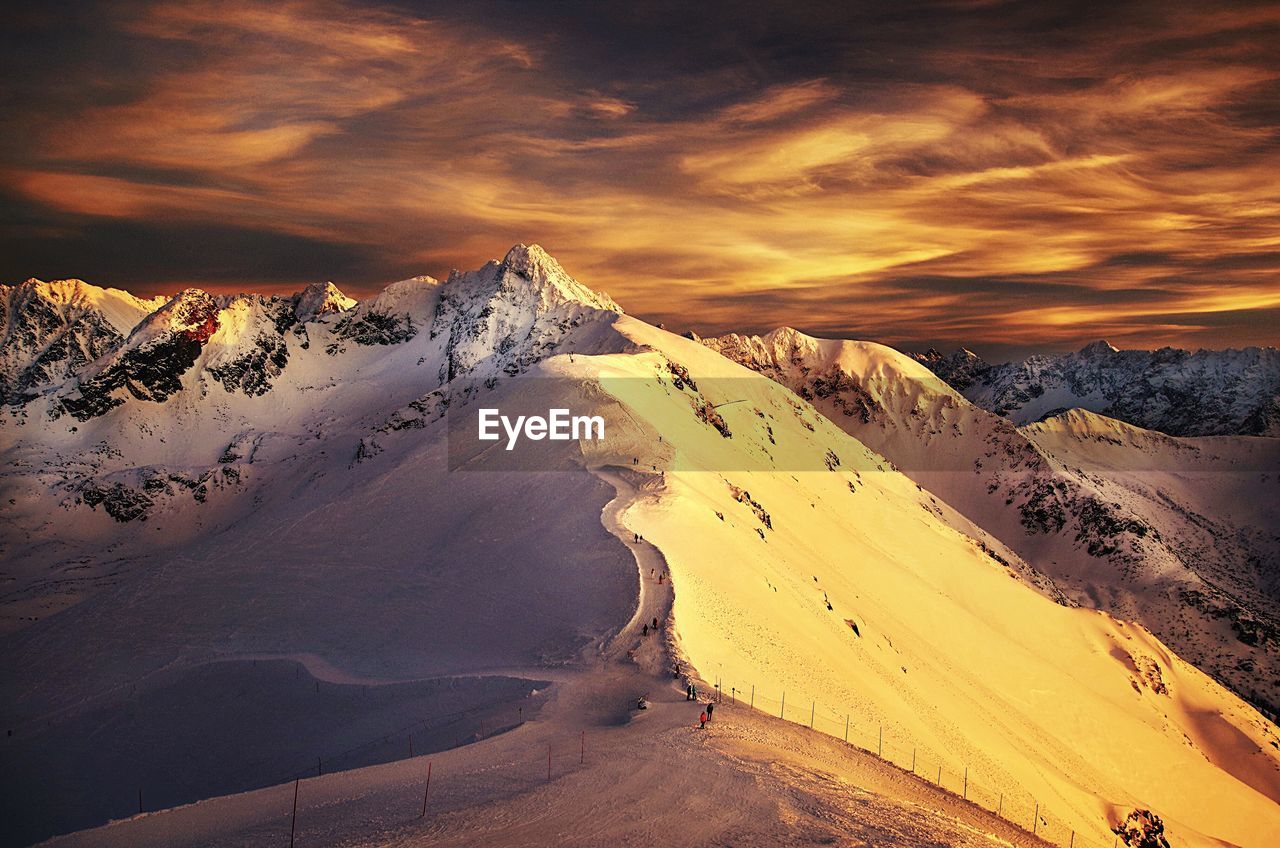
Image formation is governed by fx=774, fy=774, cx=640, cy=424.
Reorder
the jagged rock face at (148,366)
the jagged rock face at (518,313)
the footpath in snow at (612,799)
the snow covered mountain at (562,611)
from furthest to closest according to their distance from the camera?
the jagged rock face at (148,366) < the jagged rock face at (518,313) < the snow covered mountain at (562,611) < the footpath in snow at (612,799)

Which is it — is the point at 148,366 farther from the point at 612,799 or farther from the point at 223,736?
the point at 612,799

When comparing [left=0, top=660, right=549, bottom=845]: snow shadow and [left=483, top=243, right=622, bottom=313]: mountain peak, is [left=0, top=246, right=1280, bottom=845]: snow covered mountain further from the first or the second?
[left=483, top=243, right=622, bottom=313]: mountain peak

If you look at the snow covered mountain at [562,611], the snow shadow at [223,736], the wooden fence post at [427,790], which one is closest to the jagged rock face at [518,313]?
the snow covered mountain at [562,611]

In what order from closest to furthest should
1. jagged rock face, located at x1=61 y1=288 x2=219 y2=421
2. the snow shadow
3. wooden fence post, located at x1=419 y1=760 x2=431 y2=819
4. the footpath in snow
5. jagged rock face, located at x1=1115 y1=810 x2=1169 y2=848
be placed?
the footpath in snow → wooden fence post, located at x1=419 y1=760 x2=431 y2=819 → the snow shadow → jagged rock face, located at x1=1115 y1=810 x2=1169 y2=848 → jagged rock face, located at x1=61 y1=288 x2=219 y2=421

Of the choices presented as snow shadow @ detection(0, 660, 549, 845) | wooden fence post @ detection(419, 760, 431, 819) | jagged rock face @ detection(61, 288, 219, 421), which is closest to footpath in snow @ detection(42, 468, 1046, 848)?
wooden fence post @ detection(419, 760, 431, 819)

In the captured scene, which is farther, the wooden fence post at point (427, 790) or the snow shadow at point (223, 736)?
the snow shadow at point (223, 736)

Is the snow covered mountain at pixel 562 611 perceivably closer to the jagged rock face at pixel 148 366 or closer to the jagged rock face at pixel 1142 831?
the jagged rock face at pixel 1142 831
